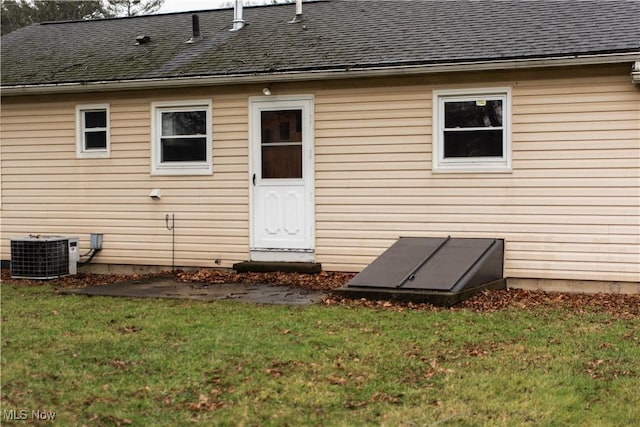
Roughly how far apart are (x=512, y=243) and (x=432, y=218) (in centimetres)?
106

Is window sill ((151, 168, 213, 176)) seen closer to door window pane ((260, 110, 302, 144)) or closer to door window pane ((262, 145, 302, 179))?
door window pane ((262, 145, 302, 179))

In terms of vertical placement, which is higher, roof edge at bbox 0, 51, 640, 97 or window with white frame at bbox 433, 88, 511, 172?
roof edge at bbox 0, 51, 640, 97

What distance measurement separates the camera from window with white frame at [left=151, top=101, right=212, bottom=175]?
1020 centimetres

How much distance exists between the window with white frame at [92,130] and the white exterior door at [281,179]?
8.11 feet

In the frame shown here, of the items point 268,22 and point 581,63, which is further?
point 268,22

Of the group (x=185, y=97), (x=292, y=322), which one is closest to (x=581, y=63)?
(x=292, y=322)

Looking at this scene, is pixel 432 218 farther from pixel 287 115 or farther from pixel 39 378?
pixel 39 378

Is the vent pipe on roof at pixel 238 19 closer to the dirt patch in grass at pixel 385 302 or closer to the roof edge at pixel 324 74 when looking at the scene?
the roof edge at pixel 324 74

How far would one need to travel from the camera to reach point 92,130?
1082cm

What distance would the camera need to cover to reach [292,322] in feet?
21.1

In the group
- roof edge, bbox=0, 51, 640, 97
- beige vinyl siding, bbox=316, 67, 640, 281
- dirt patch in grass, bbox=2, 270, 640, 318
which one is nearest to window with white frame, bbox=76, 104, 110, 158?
roof edge, bbox=0, 51, 640, 97

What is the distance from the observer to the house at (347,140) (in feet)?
27.9

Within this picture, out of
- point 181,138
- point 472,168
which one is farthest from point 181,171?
point 472,168

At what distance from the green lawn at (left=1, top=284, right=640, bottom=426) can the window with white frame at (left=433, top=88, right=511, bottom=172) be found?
2.44 meters
